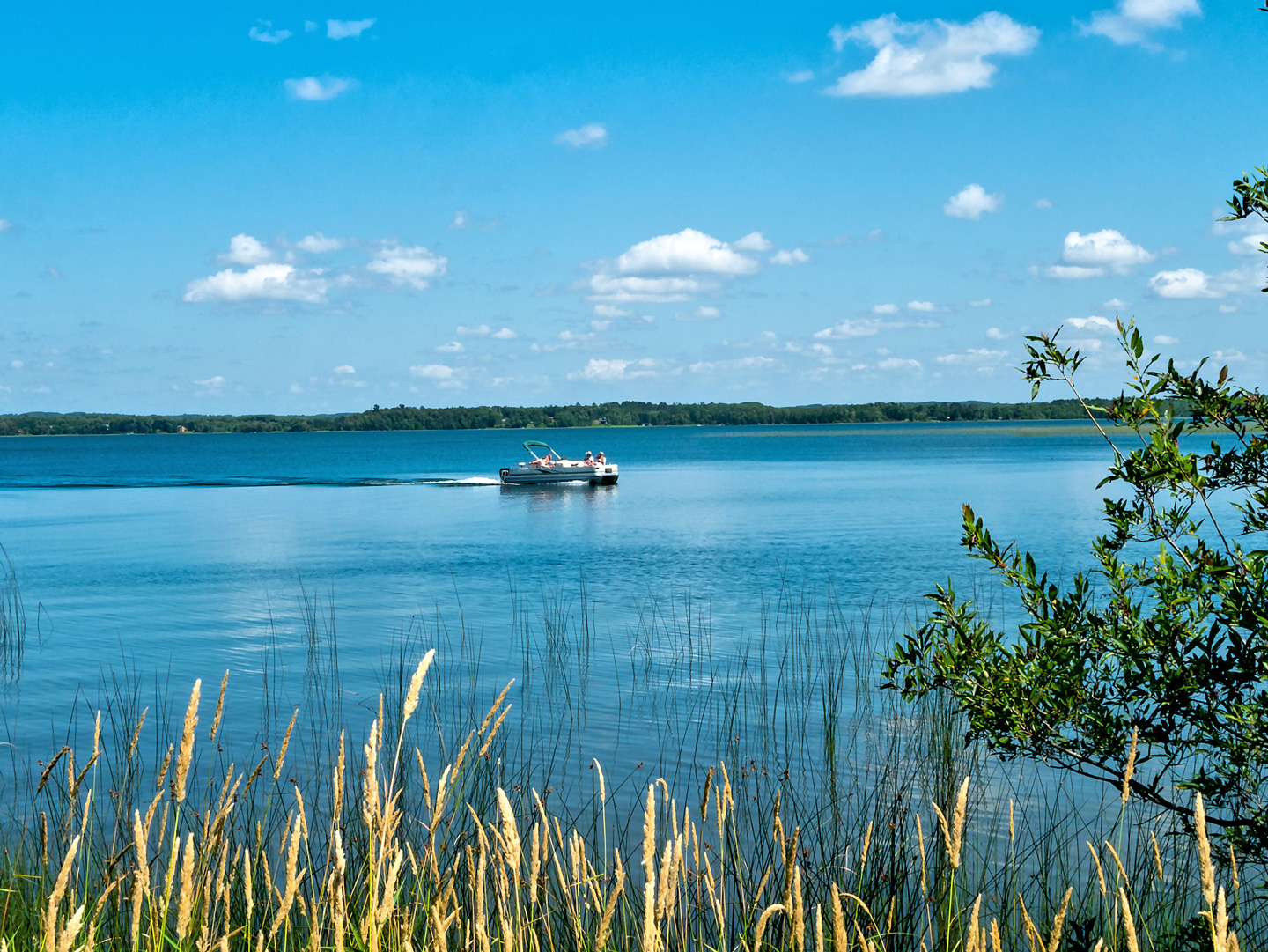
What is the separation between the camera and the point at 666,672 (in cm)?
1417

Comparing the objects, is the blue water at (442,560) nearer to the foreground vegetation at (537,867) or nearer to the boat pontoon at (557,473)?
the boat pontoon at (557,473)

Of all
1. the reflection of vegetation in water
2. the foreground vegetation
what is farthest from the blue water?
the foreground vegetation

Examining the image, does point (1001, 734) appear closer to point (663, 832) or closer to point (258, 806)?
point (663, 832)

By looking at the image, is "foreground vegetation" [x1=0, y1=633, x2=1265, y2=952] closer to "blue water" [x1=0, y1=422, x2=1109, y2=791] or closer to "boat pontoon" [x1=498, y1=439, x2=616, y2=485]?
"blue water" [x1=0, y1=422, x2=1109, y2=791]

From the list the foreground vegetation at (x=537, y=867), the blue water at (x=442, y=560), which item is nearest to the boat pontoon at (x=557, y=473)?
the blue water at (x=442, y=560)

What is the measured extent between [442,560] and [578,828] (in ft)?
77.3

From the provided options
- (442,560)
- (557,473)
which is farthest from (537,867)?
(557,473)

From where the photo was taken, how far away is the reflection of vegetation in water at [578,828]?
9.43 ft

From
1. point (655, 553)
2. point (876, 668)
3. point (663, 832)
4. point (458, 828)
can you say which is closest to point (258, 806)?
point (458, 828)

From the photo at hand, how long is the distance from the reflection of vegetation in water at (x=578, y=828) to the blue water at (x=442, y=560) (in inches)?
31.9

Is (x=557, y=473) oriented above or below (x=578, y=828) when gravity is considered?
above

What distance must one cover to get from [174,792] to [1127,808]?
7676mm

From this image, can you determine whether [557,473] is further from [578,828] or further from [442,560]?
[578,828]

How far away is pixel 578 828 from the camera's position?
Result: 832 cm
